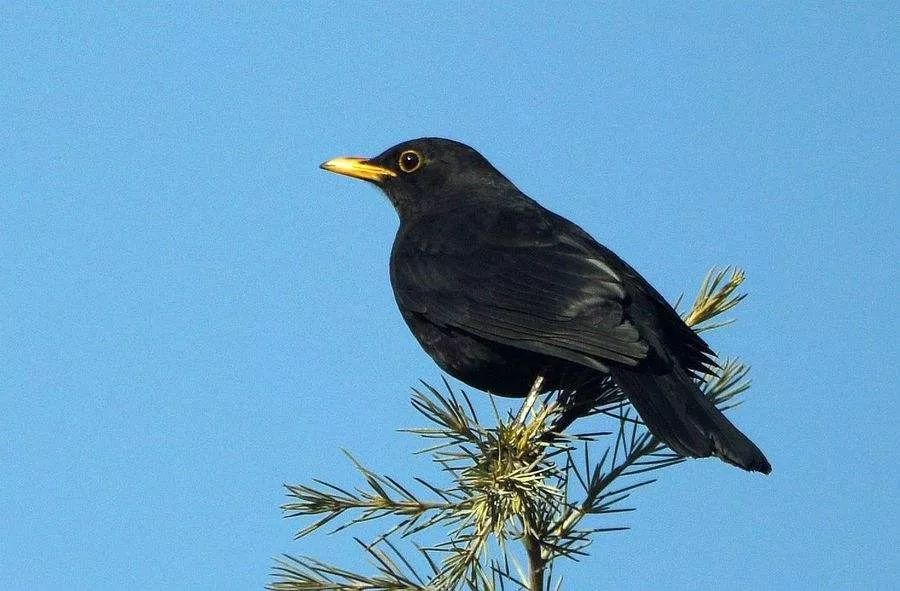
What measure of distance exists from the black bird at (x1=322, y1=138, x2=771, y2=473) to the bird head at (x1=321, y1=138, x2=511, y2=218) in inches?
4.9

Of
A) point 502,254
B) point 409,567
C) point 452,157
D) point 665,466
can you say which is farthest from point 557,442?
point 452,157

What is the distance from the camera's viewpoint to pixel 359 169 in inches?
292

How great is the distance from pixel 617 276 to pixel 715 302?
47cm

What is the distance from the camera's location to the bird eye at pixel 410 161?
7287 millimetres

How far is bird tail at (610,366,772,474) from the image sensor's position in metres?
4.52

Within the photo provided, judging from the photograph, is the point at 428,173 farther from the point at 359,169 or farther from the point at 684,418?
the point at 684,418

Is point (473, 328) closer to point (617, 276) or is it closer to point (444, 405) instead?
point (617, 276)

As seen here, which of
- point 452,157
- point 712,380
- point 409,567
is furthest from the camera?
point 452,157

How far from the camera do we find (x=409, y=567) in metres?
4.00

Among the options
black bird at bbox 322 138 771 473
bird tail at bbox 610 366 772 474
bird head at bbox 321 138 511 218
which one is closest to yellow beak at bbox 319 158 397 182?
A: bird head at bbox 321 138 511 218

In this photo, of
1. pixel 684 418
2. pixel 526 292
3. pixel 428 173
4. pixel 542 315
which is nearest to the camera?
pixel 684 418

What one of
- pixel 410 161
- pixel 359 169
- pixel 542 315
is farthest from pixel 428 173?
pixel 542 315

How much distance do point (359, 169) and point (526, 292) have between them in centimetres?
212

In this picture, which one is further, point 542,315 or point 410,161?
point 410,161
